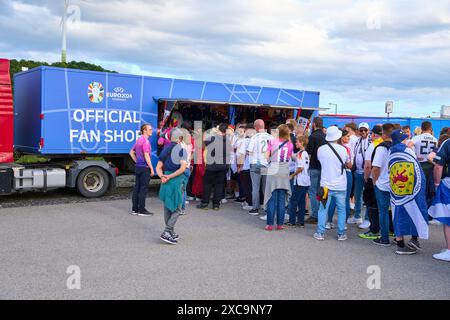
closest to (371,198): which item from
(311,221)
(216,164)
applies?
(311,221)

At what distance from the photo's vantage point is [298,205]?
28.5 feet

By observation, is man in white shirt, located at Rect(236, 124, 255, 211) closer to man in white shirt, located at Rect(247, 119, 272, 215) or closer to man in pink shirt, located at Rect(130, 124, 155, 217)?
man in white shirt, located at Rect(247, 119, 272, 215)

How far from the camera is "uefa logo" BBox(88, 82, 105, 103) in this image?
419 inches

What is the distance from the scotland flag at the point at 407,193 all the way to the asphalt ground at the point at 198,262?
0.43 metres

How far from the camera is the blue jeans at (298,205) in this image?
852 cm

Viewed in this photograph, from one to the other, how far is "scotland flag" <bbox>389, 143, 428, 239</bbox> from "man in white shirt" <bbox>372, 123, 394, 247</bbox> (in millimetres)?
340

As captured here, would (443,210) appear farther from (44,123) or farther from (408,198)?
(44,123)

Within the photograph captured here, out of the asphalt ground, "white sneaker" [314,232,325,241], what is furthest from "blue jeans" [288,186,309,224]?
"white sneaker" [314,232,325,241]

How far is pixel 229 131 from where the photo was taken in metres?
10.9

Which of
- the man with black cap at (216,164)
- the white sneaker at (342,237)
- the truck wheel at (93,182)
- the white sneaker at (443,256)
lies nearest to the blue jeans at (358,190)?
the white sneaker at (342,237)

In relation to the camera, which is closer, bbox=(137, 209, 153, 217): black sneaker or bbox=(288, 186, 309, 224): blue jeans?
bbox=(288, 186, 309, 224): blue jeans

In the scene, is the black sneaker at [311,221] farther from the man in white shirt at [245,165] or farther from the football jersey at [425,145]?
the football jersey at [425,145]

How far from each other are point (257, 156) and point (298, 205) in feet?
4.22

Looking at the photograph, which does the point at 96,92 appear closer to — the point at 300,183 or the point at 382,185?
the point at 300,183
